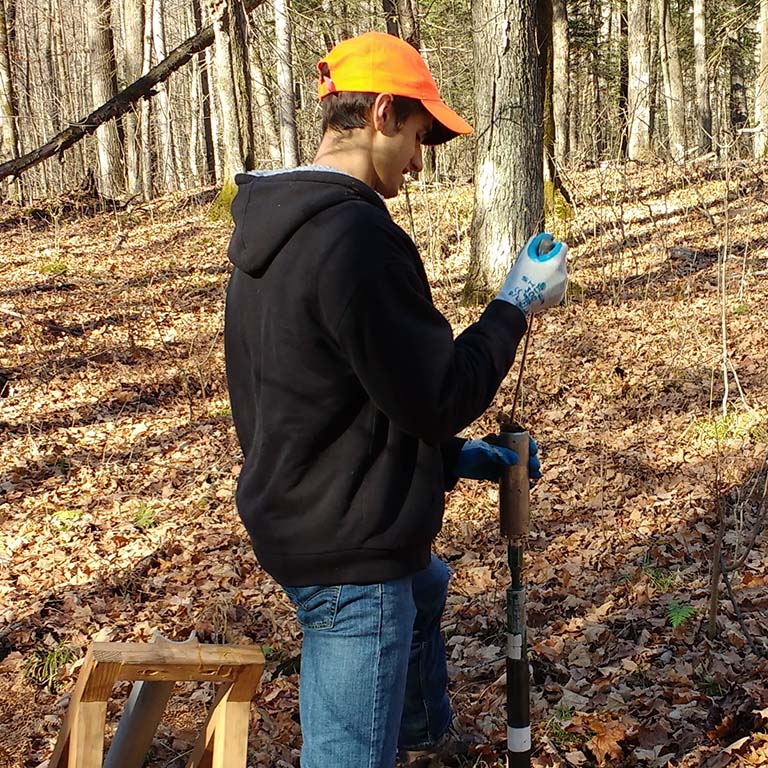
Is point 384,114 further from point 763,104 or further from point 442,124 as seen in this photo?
point 763,104

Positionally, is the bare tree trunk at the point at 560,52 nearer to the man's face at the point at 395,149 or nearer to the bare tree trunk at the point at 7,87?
the bare tree trunk at the point at 7,87

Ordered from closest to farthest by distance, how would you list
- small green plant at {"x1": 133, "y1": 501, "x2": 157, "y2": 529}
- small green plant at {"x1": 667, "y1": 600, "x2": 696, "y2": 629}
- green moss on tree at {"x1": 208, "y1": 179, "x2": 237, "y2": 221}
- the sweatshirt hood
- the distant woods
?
the sweatshirt hood < small green plant at {"x1": 667, "y1": 600, "x2": 696, "y2": 629} < small green plant at {"x1": 133, "y1": 501, "x2": 157, "y2": 529} < the distant woods < green moss on tree at {"x1": 208, "y1": 179, "x2": 237, "y2": 221}

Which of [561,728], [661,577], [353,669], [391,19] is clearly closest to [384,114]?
[353,669]

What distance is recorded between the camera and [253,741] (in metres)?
3.63

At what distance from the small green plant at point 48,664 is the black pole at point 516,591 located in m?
2.54

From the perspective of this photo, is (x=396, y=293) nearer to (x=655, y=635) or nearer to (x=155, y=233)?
(x=655, y=635)

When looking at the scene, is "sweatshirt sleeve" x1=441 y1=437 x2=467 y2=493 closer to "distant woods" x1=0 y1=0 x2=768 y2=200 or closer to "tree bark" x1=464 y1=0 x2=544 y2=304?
"distant woods" x1=0 y1=0 x2=768 y2=200

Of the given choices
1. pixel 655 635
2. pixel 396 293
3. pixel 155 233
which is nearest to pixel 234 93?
pixel 155 233

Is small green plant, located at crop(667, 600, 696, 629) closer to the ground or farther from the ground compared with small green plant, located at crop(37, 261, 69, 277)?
closer to the ground

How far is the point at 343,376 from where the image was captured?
6.50ft

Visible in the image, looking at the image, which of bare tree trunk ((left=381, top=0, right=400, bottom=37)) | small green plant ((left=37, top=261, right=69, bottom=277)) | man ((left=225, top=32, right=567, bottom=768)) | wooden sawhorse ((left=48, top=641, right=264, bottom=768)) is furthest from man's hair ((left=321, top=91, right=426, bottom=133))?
bare tree trunk ((left=381, top=0, right=400, bottom=37))

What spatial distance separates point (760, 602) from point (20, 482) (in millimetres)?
4986

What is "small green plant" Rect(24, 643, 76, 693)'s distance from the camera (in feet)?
13.9

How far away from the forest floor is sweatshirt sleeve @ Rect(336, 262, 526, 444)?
193 cm
